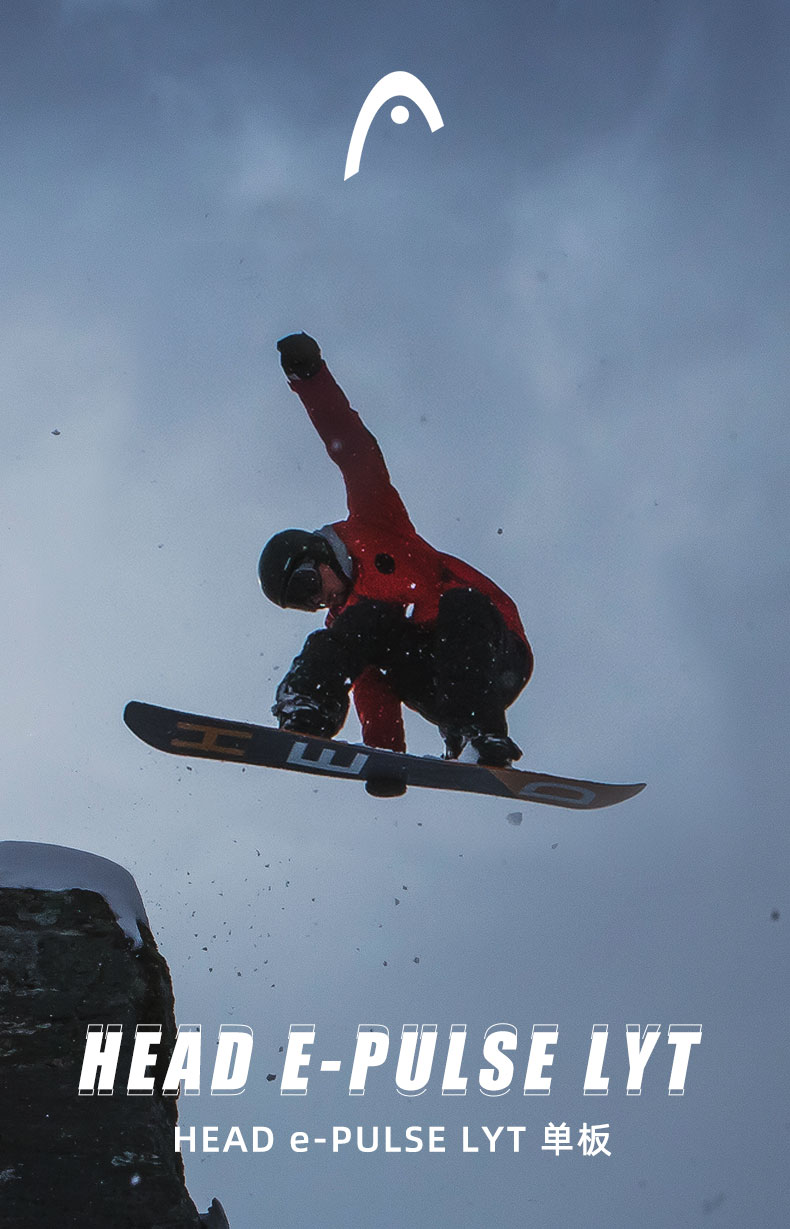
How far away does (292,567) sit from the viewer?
548 centimetres

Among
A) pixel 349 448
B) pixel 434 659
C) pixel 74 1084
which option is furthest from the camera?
pixel 349 448

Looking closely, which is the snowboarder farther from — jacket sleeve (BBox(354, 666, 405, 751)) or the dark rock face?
the dark rock face

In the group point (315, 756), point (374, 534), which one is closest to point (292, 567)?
point (374, 534)

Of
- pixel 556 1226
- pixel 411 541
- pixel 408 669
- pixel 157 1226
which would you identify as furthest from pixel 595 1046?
pixel 556 1226

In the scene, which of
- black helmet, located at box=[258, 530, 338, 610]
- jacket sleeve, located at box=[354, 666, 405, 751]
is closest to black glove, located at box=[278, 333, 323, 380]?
black helmet, located at box=[258, 530, 338, 610]

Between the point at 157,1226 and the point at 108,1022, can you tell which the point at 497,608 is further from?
the point at 157,1226

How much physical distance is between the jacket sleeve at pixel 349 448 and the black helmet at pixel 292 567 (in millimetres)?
322

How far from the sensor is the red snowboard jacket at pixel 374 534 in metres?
5.56

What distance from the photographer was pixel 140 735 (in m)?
5.20

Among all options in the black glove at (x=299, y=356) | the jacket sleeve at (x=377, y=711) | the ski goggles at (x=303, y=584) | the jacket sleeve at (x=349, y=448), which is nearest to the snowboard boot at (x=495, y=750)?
the jacket sleeve at (x=377, y=711)

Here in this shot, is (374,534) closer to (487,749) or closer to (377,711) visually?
(377,711)

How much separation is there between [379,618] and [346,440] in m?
0.97

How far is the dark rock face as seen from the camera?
141 inches

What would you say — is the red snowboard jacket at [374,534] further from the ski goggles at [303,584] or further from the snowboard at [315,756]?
the snowboard at [315,756]
